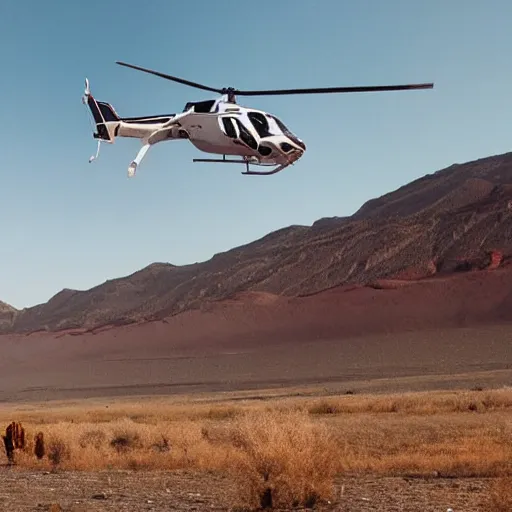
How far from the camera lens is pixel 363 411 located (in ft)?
103

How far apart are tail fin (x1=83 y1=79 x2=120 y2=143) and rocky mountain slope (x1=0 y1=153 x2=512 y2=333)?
7940 cm

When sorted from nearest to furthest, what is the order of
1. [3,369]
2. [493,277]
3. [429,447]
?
[429,447] < [493,277] < [3,369]

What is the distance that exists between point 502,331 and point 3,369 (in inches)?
2392

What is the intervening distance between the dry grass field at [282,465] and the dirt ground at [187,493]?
0.02 m

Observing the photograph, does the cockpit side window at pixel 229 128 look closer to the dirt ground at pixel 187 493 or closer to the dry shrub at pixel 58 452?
the dirt ground at pixel 187 493

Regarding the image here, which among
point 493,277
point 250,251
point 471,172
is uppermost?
point 471,172

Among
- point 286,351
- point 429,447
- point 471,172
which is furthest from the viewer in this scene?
point 471,172

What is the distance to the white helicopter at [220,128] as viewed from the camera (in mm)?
14633

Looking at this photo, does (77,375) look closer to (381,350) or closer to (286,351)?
(286,351)

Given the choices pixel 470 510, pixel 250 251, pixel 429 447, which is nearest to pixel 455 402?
pixel 429 447

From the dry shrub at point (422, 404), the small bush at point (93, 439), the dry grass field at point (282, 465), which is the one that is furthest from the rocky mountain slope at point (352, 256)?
the small bush at point (93, 439)

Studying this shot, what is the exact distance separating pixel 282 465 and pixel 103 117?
7.18 m

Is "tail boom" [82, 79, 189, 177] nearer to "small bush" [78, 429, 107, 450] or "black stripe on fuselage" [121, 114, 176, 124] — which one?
"black stripe on fuselage" [121, 114, 176, 124]

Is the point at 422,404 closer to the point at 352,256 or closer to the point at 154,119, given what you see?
the point at 154,119
